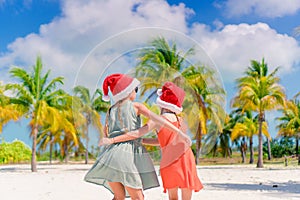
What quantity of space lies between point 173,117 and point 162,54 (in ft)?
2.02

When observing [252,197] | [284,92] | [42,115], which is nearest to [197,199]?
[252,197]

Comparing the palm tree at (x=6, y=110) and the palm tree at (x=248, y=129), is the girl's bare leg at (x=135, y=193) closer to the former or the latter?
the palm tree at (x=6, y=110)

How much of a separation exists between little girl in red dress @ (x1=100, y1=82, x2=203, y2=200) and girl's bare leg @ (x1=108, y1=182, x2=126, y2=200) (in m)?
0.38

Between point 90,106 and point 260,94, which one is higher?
point 260,94

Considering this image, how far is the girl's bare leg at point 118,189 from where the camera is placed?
406 centimetres

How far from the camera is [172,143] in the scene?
4152mm

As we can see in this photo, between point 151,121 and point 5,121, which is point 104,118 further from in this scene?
point 5,121

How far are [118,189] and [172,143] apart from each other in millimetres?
641

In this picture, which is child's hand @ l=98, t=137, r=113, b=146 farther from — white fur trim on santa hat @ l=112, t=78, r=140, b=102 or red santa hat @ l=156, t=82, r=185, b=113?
red santa hat @ l=156, t=82, r=185, b=113

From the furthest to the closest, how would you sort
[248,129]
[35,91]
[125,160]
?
[248,129] → [35,91] → [125,160]

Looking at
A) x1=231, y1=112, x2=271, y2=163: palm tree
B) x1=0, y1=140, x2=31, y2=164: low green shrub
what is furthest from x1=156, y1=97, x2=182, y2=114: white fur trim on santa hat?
x1=0, y1=140, x2=31, y2=164: low green shrub

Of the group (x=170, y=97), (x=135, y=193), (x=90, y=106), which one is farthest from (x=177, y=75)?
(x=135, y=193)

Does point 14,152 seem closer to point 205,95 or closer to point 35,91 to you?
point 35,91

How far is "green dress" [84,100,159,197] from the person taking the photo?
13.0ft
